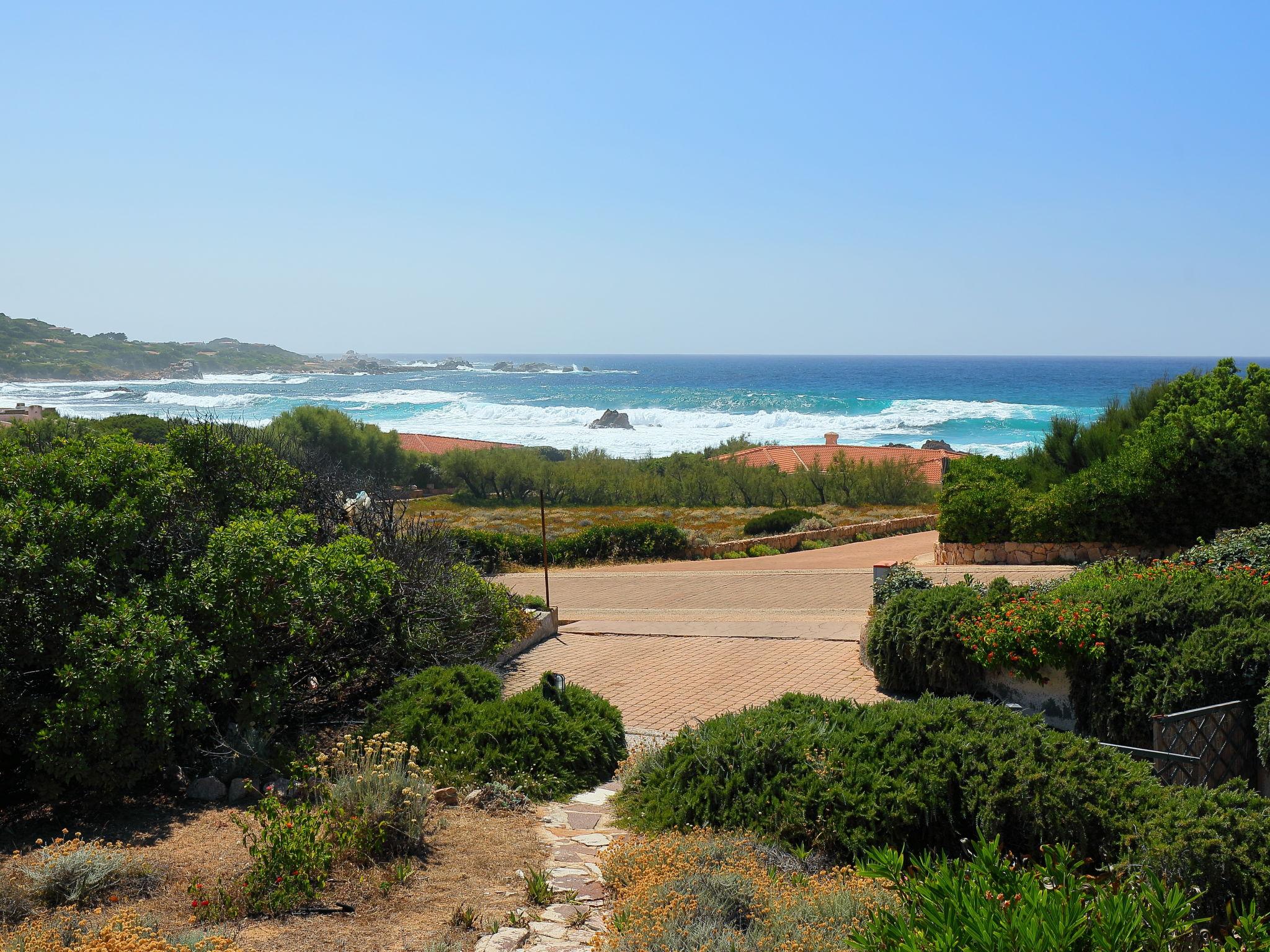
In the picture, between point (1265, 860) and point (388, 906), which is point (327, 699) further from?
point (1265, 860)

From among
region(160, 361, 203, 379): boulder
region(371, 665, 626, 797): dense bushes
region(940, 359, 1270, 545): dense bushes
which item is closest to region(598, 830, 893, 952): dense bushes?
region(371, 665, 626, 797): dense bushes

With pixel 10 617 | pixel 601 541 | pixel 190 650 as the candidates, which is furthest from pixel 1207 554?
pixel 601 541

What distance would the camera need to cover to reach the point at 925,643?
8.91 meters

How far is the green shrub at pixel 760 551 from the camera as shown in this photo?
77.3 feet

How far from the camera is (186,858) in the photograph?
527cm

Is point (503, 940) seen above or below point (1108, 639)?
below

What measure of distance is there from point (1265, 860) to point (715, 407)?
300 feet

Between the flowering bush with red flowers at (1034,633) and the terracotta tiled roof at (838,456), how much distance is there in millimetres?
25451

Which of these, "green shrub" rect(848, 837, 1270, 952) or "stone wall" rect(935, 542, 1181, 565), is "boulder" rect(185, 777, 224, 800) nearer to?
"green shrub" rect(848, 837, 1270, 952)

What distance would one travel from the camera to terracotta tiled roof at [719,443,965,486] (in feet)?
115

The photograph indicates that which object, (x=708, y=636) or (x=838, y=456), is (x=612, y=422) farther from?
(x=708, y=636)

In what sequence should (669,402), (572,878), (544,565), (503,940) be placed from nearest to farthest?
(503,940)
(572,878)
(544,565)
(669,402)

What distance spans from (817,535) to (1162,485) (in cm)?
1052

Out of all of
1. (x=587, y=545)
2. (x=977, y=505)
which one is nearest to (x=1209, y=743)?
(x=977, y=505)
